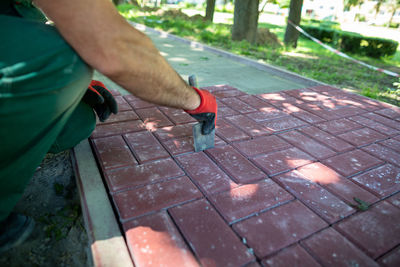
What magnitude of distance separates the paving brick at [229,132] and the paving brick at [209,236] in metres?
0.87

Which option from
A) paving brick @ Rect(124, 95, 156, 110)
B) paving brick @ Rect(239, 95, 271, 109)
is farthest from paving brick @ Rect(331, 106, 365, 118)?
paving brick @ Rect(124, 95, 156, 110)

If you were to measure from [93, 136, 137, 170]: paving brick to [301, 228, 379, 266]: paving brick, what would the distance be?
4.12 feet

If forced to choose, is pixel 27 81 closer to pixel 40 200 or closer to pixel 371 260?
pixel 40 200

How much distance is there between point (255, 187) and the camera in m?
1.78

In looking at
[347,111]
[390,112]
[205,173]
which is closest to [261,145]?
[205,173]

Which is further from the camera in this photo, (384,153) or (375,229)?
(384,153)

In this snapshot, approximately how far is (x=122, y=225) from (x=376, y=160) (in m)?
2.02

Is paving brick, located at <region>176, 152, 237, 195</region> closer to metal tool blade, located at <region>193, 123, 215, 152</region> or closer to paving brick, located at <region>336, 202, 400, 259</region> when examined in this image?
metal tool blade, located at <region>193, 123, 215, 152</region>

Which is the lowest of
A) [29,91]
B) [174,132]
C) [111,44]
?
[174,132]

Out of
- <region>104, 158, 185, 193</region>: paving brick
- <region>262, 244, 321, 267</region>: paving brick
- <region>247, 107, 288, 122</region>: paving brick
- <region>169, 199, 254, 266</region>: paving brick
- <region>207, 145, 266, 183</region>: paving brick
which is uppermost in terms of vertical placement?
<region>247, 107, 288, 122</region>: paving brick

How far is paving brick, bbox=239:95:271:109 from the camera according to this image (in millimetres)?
3157

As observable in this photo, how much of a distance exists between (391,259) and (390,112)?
2491mm

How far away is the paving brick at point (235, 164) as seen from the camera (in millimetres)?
1870

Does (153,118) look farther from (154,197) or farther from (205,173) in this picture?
(154,197)
